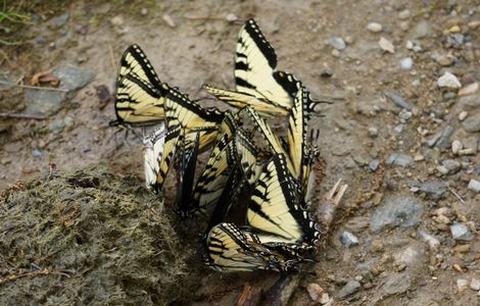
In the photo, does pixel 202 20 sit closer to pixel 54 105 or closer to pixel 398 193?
pixel 54 105

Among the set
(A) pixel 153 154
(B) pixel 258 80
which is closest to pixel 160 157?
(A) pixel 153 154

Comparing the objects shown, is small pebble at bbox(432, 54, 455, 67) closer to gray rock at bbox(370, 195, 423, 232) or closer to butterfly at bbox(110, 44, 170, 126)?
gray rock at bbox(370, 195, 423, 232)

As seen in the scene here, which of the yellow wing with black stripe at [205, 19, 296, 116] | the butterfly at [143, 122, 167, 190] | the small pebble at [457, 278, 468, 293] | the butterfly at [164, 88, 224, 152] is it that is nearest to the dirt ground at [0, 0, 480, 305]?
the small pebble at [457, 278, 468, 293]

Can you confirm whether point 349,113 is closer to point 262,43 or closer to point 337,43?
point 337,43

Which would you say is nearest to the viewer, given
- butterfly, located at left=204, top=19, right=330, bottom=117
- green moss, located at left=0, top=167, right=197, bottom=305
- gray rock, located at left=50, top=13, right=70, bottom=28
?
green moss, located at left=0, top=167, right=197, bottom=305

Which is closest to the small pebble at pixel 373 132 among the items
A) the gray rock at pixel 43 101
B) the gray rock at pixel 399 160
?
the gray rock at pixel 399 160

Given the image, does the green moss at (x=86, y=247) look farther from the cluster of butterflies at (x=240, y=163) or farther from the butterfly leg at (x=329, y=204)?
the butterfly leg at (x=329, y=204)
